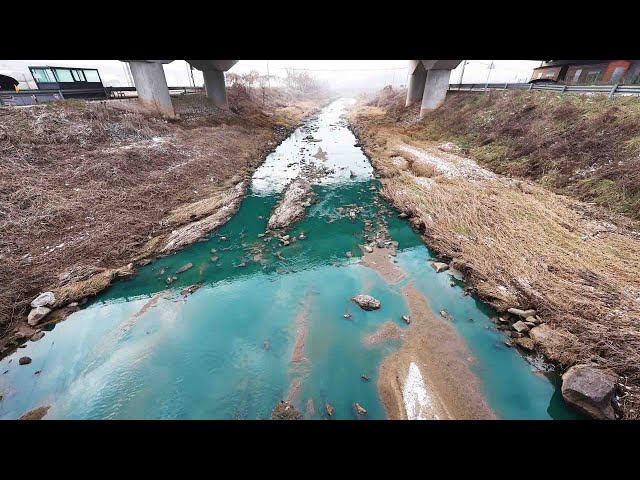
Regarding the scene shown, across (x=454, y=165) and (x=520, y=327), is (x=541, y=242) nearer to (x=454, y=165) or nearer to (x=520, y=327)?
(x=520, y=327)

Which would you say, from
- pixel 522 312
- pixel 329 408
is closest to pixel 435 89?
pixel 522 312

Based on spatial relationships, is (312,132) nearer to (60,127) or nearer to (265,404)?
(60,127)

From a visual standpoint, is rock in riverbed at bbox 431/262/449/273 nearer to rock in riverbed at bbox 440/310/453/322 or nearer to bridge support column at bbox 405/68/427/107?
rock in riverbed at bbox 440/310/453/322

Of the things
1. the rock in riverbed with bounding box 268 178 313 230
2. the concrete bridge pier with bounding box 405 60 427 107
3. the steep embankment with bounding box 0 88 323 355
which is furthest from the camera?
the concrete bridge pier with bounding box 405 60 427 107

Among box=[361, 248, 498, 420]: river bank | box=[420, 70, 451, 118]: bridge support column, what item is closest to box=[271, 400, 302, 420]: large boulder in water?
box=[361, 248, 498, 420]: river bank

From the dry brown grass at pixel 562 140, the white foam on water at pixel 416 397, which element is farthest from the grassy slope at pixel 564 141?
the white foam on water at pixel 416 397

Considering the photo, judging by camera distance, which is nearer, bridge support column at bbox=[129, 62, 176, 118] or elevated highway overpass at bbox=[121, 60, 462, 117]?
bridge support column at bbox=[129, 62, 176, 118]
